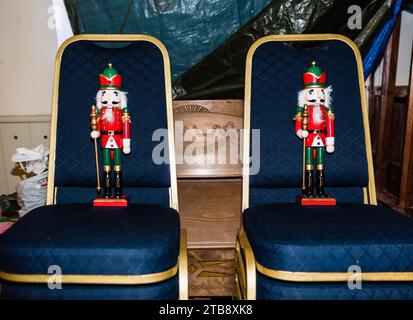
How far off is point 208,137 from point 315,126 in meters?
0.70

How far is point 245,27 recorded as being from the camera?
153cm

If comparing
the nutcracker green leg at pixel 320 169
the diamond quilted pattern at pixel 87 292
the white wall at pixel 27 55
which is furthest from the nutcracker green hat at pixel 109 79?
the white wall at pixel 27 55

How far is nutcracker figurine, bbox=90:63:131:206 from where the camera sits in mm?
1107

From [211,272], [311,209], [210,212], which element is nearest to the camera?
[311,209]

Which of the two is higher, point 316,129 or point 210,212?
point 316,129

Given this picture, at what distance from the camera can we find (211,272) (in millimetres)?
1394

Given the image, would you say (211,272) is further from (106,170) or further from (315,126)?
(315,126)

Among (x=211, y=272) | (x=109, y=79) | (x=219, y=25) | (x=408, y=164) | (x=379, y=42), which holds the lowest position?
(x=211, y=272)

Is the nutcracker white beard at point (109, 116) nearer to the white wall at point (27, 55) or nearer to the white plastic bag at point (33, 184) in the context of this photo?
the white plastic bag at point (33, 184)

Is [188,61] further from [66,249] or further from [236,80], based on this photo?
[66,249]

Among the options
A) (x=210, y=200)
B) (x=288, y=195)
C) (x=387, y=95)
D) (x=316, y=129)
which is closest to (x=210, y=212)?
(x=210, y=200)

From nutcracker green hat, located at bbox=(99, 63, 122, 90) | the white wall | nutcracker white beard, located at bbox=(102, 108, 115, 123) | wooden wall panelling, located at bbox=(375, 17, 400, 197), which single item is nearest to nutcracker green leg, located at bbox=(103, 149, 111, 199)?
A: nutcracker white beard, located at bbox=(102, 108, 115, 123)

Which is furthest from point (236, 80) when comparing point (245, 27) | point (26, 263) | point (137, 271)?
point (26, 263)
